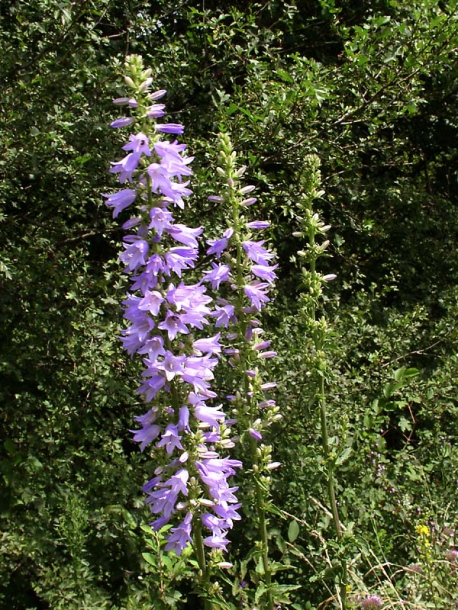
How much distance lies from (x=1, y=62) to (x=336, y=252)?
234cm

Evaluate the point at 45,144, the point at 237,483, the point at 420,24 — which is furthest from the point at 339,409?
the point at 420,24

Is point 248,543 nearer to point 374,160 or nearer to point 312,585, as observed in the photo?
point 312,585

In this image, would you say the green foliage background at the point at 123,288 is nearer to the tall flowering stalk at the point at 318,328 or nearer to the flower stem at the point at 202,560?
the tall flowering stalk at the point at 318,328

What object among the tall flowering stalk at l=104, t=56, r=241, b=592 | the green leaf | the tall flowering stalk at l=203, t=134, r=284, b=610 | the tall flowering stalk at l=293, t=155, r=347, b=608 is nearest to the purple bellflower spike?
the tall flowering stalk at l=104, t=56, r=241, b=592

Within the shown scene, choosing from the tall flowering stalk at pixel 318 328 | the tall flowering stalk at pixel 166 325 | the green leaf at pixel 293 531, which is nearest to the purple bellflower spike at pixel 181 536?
the tall flowering stalk at pixel 166 325

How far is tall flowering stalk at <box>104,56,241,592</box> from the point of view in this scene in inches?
74.5

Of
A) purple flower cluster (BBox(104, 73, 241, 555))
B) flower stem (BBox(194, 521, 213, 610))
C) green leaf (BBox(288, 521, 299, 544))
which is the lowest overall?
flower stem (BBox(194, 521, 213, 610))

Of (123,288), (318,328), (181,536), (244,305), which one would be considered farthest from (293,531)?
(123,288)

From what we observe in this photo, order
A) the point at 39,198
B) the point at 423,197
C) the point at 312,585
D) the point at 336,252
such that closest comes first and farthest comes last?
1. the point at 312,585
2. the point at 39,198
3. the point at 336,252
4. the point at 423,197

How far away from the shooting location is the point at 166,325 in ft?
6.21

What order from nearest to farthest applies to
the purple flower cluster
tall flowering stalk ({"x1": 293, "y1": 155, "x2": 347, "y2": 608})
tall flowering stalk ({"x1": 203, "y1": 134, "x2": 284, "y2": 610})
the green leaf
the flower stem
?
1. the purple flower cluster
2. the flower stem
3. tall flowering stalk ({"x1": 203, "y1": 134, "x2": 284, "y2": 610})
4. tall flowering stalk ({"x1": 293, "y1": 155, "x2": 347, "y2": 608})
5. the green leaf

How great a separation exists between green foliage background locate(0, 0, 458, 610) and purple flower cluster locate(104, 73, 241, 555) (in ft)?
1.80

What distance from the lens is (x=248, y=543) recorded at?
3.34 meters

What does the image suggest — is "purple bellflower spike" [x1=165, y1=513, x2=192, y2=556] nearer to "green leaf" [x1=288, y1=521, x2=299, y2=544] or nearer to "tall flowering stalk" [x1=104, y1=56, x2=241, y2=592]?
"tall flowering stalk" [x1=104, y1=56, x2=241, y2=592]
